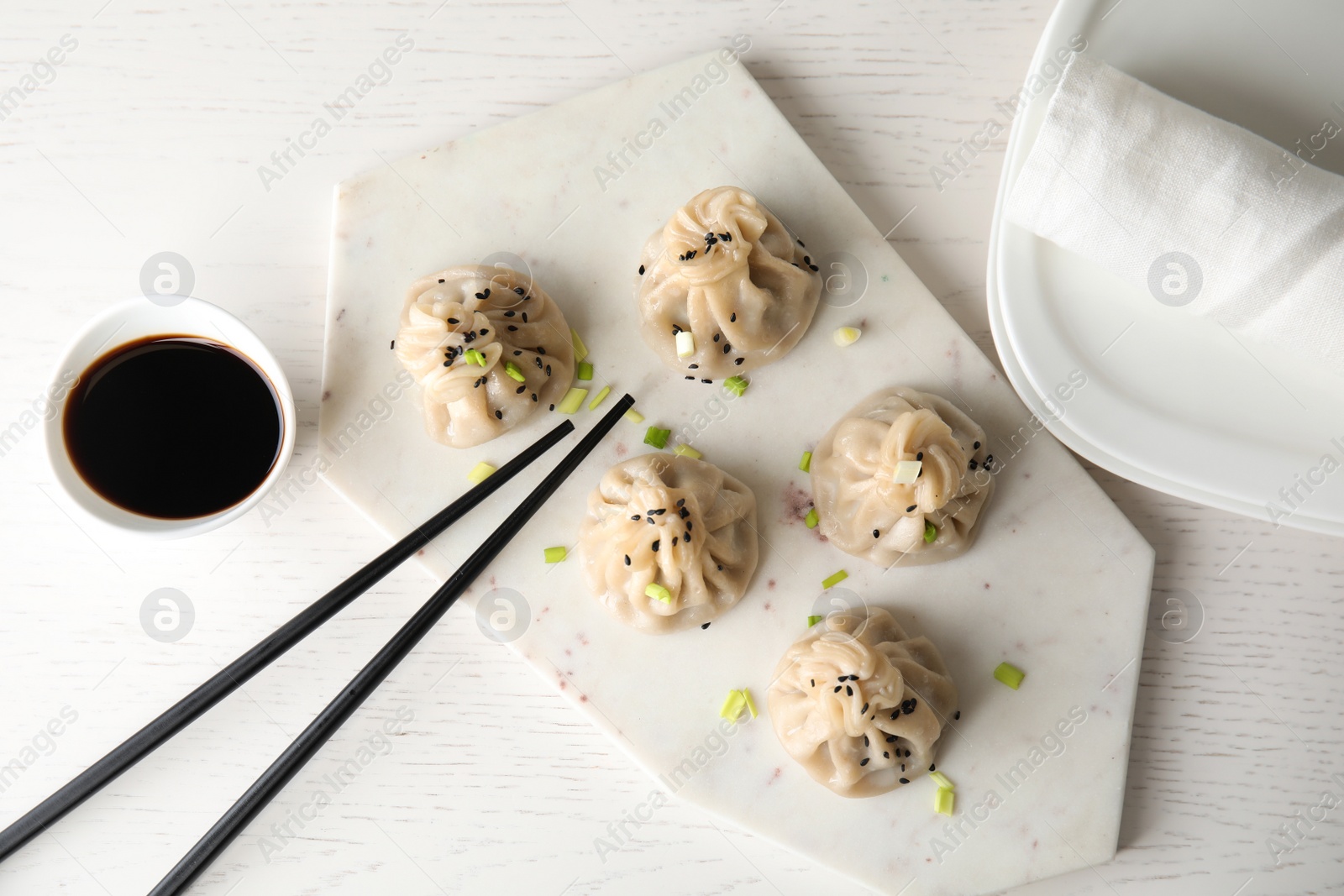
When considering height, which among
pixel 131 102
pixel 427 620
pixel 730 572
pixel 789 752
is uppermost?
pixel 131 102

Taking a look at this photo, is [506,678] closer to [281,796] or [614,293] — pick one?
[281,796]

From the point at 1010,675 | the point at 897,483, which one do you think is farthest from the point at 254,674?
the point at 1010,675

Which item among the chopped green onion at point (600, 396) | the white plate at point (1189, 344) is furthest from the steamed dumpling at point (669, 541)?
the white plate at point (1189, 344)

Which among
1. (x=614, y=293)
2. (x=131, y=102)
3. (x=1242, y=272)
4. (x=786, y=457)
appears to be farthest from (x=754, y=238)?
(x=131, y=102)

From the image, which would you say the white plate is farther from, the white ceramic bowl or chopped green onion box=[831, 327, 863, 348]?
the white ceramic bowl

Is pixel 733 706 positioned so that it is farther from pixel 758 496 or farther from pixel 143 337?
pixel 143 337

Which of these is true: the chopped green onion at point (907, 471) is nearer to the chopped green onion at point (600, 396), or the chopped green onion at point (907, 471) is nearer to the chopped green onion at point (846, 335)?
the chopped green onion at point (846, 335)
